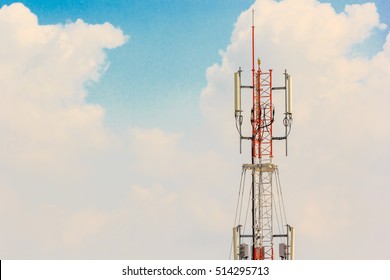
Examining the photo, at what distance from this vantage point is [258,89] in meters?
66.9

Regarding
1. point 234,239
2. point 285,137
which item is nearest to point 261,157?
point 285,137

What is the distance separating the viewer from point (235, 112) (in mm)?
65062

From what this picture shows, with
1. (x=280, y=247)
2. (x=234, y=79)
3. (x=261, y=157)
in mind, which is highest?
(x=234, y=79)

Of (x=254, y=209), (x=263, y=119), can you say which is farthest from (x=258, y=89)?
(x=254, y=209)
